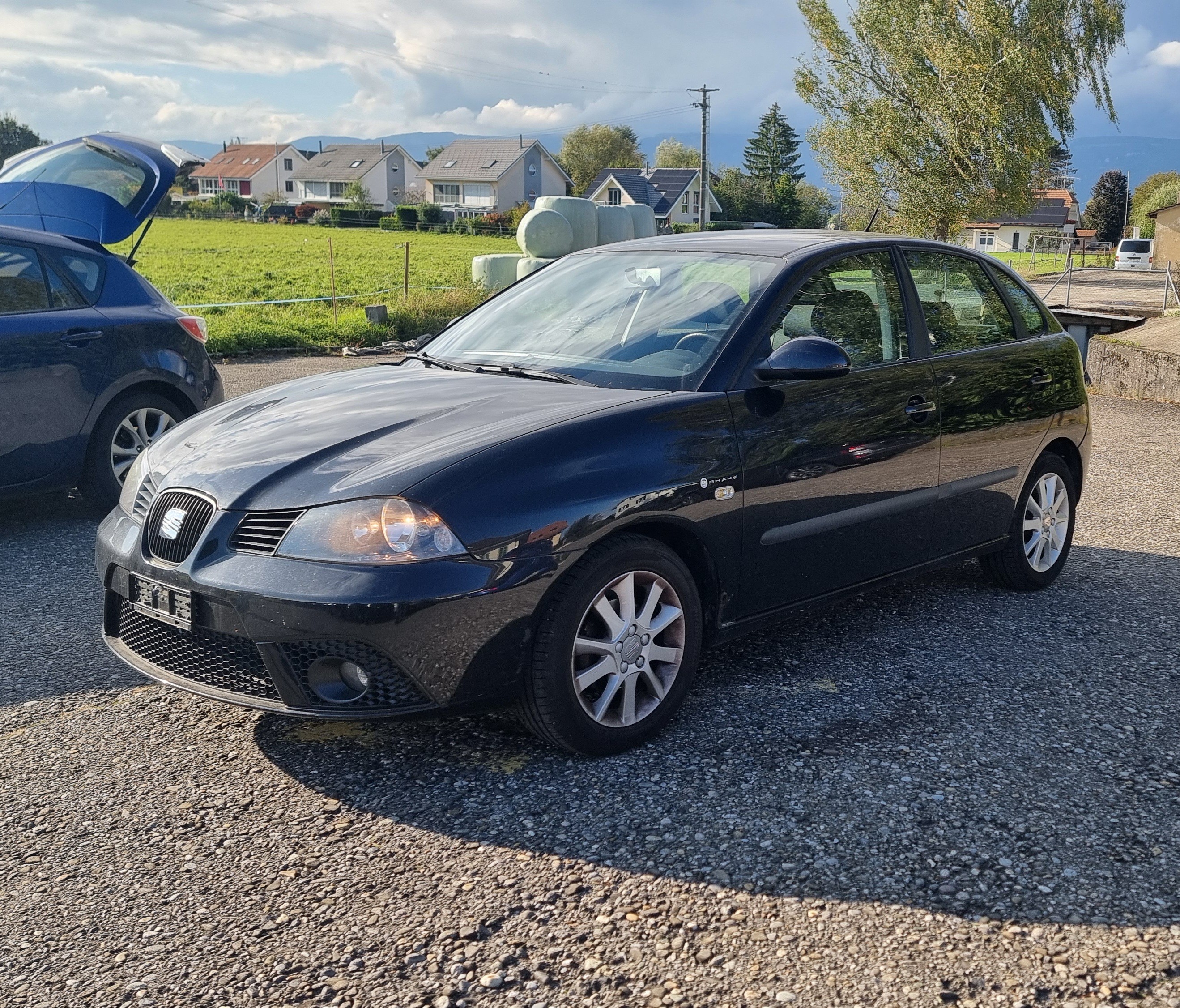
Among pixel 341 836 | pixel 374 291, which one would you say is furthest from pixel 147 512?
pixel 374 291

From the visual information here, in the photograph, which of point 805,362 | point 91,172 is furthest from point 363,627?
point 91,172

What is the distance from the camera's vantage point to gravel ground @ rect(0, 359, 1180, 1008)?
8.88ft

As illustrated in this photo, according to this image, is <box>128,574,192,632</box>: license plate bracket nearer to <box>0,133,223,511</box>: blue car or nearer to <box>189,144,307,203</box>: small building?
<box>0,133,223,511</box>: blue car

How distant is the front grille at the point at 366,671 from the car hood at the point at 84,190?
489cm

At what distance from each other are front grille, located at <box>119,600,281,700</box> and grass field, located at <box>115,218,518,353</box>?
487 inches

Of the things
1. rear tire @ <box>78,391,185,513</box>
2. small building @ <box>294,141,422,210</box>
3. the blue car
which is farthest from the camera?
small building @ <box>294,141,422,210</box>

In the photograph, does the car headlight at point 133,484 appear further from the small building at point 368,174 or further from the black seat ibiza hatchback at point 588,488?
the small building at point 368,174

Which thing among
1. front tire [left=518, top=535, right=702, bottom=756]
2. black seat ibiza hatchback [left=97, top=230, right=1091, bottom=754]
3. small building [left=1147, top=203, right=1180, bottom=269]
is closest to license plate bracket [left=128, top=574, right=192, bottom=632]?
black seat ibiza hatchback [left=97, top=230, right=1091, bottom=754]

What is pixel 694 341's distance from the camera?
4.29 m

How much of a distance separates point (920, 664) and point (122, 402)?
15.4 feet

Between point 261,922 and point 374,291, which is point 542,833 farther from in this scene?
point 374,291

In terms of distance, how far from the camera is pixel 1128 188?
321 feet

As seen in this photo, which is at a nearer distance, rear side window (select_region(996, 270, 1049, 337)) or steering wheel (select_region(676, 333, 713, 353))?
steering wheel (select_region(676, 333, 713, 353))

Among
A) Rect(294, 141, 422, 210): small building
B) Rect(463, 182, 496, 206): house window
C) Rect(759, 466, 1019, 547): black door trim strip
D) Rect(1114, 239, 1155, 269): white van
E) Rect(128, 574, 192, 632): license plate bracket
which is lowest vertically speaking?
Rect(128, 574, 192, 632): license plate bracket
